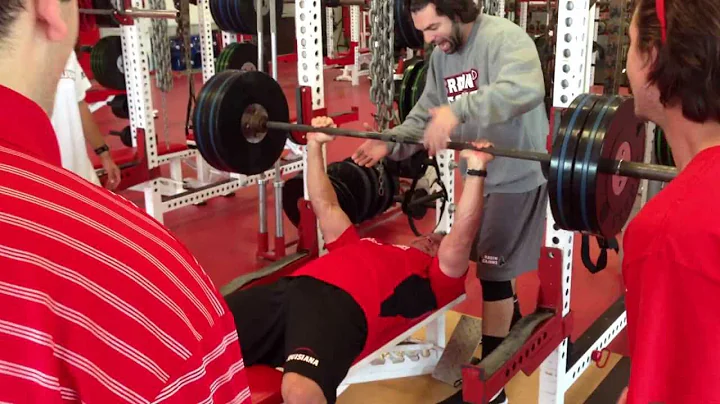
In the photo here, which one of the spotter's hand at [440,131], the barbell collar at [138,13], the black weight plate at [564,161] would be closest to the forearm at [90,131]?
the barbell collar at [138,13]

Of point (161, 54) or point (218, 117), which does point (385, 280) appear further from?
point (161, 54)

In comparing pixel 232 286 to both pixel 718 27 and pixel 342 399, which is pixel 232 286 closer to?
pixel 342 399

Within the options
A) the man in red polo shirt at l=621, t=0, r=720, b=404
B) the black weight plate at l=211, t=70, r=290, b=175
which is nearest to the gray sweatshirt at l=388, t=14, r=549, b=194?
the black weight plate at l=211, t=70, r=290, b=175

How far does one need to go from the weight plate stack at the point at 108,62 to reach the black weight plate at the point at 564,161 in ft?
10.4

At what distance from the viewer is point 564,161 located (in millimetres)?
1730

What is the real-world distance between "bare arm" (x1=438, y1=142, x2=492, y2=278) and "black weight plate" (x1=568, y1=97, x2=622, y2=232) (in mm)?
383

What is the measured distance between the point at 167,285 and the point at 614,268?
11.2 ft

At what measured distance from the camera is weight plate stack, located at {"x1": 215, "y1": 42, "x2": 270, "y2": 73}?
461 centimetres

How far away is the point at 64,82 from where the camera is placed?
2.55 m

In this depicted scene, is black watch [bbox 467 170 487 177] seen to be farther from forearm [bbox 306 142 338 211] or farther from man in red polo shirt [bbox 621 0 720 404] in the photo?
man in red polo shirt [bbox 621 0 720 404]

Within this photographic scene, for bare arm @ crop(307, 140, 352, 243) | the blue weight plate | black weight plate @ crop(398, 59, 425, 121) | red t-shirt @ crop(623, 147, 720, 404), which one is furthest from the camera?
black weight plate @ crop(398, 59, 425, 121)

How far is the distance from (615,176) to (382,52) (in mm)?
952

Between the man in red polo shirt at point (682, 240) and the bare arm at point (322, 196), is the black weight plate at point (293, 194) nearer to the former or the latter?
the bare arm at point (322, 196)

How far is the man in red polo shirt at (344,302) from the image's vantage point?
6.39 ft
